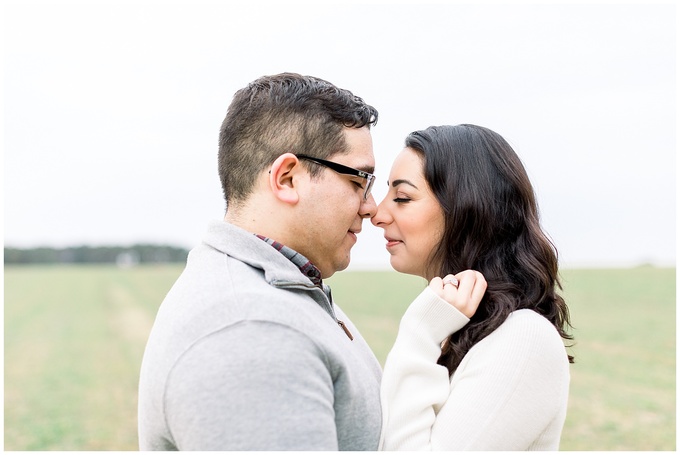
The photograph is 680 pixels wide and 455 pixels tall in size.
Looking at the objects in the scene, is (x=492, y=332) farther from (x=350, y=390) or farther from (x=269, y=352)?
(x=269, y=352)

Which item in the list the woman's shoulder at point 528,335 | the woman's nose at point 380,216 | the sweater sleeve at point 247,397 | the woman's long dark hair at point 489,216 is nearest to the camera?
the sweater sleeve at point 247,397

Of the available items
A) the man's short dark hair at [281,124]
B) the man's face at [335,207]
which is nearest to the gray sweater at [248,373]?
the man's face at [335,207]

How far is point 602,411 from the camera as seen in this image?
53.4 feet

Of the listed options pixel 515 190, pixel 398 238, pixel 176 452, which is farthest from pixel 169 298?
pixel 515 190

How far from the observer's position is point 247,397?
2.20 m

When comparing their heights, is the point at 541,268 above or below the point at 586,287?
above

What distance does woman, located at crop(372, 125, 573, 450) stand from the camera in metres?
2.75

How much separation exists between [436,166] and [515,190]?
0.37 metres

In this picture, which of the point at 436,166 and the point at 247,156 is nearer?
the point at 247,156

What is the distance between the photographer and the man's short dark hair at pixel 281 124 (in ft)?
9.61

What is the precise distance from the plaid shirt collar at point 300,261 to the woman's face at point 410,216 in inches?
21.2

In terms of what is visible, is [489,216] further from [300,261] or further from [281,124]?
[281,124]

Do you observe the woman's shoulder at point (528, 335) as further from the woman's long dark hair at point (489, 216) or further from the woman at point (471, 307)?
the woman's long dark hair at point (489, 216)

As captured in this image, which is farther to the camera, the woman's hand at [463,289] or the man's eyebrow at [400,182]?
the man's eyebrow at [400,182]
